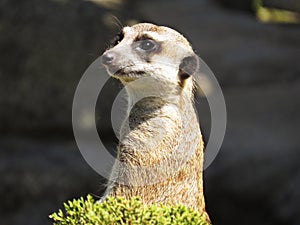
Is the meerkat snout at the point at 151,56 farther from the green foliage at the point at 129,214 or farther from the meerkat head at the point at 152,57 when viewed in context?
the green foliage at the point at 129,214

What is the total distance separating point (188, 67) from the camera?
4.39m

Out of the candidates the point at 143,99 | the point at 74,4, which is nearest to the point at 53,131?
the point at 74,4

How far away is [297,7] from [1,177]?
10903mm

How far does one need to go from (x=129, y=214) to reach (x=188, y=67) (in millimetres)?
896

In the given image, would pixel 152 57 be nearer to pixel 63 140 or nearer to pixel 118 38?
pixel 118 38

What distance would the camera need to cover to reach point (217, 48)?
16.2 metres

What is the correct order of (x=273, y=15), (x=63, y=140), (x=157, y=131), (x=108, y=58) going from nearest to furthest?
(x=108, y=58) → (x=157, y=131) → (x=63, y=140) → (x=273, y=15)

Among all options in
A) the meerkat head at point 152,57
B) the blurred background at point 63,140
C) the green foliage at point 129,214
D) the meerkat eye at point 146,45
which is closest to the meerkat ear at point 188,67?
the meerkat head at point 152,57

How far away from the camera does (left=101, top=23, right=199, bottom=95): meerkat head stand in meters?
4.24

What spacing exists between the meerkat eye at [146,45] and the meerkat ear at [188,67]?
0.60 ft

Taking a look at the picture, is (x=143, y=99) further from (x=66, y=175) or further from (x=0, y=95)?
(x=0, y=95)

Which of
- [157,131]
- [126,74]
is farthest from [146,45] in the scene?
[157,131]

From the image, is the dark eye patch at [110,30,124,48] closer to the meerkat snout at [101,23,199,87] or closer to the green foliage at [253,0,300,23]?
the meerkat snout at [101,23,199,87]

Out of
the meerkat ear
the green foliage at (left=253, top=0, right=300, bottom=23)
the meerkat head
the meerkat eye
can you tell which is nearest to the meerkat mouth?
the meerkat head
